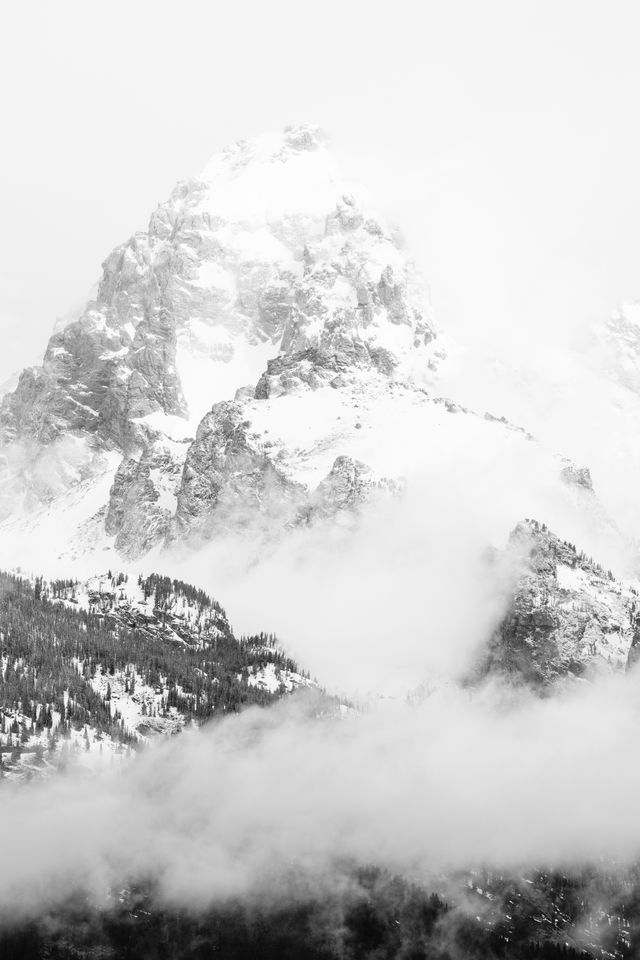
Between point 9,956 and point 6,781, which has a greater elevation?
point 6,781

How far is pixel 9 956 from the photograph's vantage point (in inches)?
7835

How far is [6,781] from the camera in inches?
7864

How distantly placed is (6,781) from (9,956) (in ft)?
96.4
